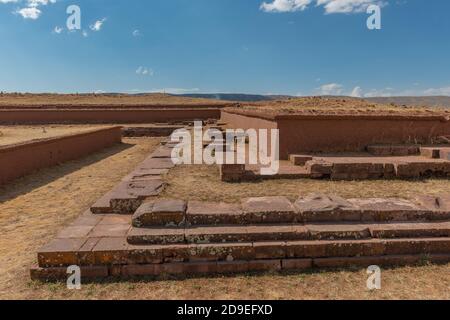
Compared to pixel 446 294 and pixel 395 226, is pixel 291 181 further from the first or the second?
pixel 446 294

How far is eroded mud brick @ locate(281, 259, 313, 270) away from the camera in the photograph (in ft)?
12.2

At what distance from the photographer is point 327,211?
4227 mm

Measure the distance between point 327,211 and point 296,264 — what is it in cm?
86

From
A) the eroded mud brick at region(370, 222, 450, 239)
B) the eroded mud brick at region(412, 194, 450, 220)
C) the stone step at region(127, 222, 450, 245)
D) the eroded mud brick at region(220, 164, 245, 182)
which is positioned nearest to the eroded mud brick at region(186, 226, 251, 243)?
the stone step at region(127, 222, 450, 245)

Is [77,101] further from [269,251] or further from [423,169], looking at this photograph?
[269,251]

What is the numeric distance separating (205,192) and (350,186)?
2.54m

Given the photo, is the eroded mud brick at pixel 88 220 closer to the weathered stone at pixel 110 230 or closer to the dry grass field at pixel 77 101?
the weathered stone at pixel 110 230

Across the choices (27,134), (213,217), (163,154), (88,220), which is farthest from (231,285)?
(27,134)

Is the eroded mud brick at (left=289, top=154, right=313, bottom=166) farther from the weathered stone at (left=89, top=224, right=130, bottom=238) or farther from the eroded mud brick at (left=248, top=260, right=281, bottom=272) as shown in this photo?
the weathered stone at (left=89, top=224, right=130, bottom=238)

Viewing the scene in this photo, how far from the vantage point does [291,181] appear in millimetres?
6047

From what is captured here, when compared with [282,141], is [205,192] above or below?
below

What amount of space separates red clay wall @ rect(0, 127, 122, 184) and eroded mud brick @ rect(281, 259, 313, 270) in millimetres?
6329
